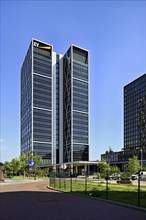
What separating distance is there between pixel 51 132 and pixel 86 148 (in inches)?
867

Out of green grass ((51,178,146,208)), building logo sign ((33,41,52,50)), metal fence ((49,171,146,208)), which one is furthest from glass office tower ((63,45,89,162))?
green grass ((51,178,146,208))

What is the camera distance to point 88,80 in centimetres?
18638

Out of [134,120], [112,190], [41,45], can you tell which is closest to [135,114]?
[134,120]

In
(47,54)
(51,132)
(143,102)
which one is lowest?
(51,132)

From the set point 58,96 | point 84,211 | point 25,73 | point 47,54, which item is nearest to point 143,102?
point 58,96

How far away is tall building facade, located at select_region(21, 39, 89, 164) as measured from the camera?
169 meters

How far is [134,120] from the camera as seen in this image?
177000 mm

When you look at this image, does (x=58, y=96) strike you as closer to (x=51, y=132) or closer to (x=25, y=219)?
(x=51, y=132)

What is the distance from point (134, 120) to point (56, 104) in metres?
44.6

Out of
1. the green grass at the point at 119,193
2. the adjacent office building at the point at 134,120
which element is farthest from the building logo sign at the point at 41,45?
the green grass at the point at 119,193

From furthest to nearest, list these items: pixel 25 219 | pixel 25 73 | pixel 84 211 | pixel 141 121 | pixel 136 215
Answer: pixel 25 73, pixel 141 121, pixel 84 211, pixel 136 215, pixel 25 219

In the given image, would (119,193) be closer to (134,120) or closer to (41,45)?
(134,120)

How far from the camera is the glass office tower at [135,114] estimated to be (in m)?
168

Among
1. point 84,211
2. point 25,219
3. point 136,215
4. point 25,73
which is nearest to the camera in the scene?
point 25,219
